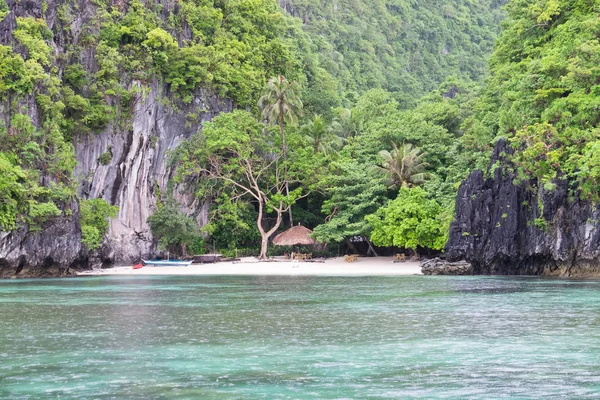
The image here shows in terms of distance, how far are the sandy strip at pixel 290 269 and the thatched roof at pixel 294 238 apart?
1.54m

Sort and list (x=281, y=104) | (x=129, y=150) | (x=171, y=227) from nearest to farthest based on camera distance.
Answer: (x=171, y=227), (x=129, y=150), (x=281, y=104)

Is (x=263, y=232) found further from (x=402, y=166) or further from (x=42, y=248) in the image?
(x=42, y=248)

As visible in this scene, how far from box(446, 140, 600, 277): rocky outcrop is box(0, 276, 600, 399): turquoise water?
6096mm

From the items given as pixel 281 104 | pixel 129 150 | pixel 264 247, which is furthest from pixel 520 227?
pixel 129 150

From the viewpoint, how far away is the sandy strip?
3575 cm

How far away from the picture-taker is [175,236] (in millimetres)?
41750

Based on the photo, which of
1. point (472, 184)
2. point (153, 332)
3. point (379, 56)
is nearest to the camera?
point (153, 332)

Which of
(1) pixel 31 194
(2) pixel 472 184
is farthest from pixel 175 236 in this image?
(2) pixel 472 184

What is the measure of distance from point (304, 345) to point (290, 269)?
2532 centimetres

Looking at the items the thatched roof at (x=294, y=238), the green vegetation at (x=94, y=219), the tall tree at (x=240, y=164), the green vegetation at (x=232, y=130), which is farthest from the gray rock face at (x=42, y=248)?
the thatched roof at (x=294, y=238)

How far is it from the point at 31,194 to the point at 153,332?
72.0 ft

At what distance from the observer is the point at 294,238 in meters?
42.1

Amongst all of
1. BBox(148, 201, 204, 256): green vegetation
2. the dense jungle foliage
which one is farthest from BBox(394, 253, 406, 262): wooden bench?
BBox(148, 201, 204, 256): green vegetation

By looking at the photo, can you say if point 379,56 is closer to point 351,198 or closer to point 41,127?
point 351,198
